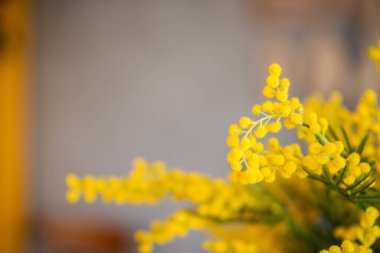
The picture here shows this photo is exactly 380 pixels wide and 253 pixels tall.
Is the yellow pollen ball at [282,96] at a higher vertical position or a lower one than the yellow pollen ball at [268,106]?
higher

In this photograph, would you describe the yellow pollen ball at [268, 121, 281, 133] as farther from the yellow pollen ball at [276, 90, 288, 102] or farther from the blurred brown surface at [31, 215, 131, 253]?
the blurred brown surface at [31, 215, 131, 253]

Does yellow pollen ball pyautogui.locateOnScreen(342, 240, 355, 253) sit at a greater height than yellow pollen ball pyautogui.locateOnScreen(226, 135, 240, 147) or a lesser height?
lesser

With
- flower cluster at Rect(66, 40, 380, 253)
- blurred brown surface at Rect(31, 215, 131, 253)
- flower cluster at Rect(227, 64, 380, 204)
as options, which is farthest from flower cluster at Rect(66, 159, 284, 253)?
blurred brown surface at Rect(31, 215, 131, 253)

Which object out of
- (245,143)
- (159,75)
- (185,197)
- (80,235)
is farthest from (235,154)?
(80,235)

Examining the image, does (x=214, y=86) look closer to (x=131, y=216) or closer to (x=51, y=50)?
(x=131, y=216)

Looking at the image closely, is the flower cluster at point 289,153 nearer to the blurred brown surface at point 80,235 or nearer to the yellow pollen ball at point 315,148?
the yellow pollen ball at point 315,148

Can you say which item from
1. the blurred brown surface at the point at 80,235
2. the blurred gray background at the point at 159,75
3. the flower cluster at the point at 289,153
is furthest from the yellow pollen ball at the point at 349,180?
the blurred brown surface at the point at 80,235

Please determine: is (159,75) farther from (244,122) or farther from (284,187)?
(244,122)
